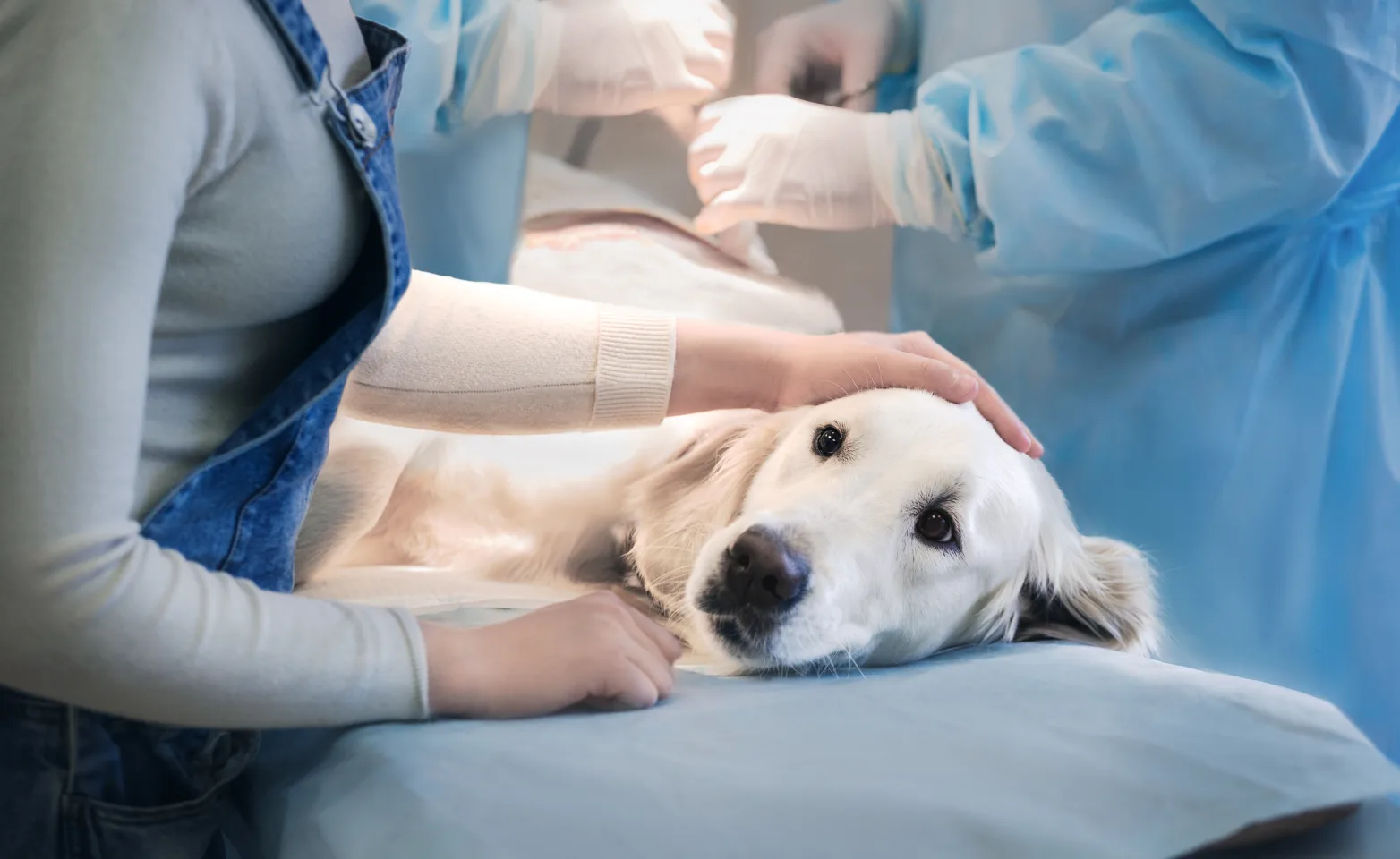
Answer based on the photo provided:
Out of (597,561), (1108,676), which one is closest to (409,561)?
(597,561)

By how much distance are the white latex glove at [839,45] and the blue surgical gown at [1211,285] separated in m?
0.06

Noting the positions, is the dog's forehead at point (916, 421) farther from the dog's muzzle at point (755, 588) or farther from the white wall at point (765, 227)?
the white wall at point (765, 227)

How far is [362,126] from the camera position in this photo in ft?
1.87

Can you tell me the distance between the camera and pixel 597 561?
1.09 m

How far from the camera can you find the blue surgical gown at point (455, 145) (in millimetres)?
1093

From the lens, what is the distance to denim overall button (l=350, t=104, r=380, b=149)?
0.56 metres

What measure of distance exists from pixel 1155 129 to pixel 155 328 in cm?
79

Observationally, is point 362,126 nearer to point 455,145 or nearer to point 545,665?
point 545,665

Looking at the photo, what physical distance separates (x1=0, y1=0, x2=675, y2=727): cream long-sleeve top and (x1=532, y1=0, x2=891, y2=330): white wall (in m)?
0.54

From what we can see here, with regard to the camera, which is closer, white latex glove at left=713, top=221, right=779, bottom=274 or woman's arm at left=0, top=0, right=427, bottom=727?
woman's arm at left=0, top=0, right=427, bottom=727

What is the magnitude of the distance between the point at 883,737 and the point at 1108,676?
0.62ft

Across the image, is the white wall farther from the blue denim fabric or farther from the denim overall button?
the denim overall button

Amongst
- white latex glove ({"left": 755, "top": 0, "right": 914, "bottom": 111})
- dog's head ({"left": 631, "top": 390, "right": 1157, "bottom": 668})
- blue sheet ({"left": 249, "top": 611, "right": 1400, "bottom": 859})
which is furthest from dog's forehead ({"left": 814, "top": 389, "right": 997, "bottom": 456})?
white latex glove ({"left": 755, "top": 0, "right": 914, "bottom": 111})

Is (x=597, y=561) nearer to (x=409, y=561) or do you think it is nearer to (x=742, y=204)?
(x=409, y=561)
